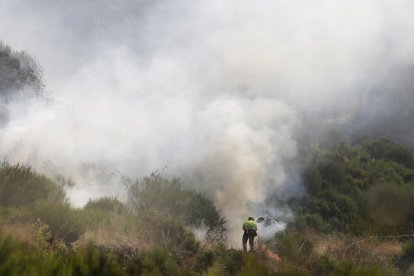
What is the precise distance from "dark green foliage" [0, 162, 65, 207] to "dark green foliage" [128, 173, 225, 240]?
3.50 meters

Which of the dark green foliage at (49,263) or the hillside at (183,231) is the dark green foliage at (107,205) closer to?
the hillside at (183,231)

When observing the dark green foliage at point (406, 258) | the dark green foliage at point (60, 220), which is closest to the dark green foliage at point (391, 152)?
the dark green foliage at point (406, 258)

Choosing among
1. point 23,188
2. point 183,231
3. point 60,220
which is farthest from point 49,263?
point 23,188

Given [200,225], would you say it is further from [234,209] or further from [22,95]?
[22,95]

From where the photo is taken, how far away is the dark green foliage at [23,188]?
12.4m

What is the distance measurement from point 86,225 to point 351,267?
6577 mm

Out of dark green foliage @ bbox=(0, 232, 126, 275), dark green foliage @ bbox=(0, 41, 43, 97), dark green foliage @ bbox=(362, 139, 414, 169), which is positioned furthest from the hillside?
dark green foliage @ bbox=(0, 41, 43, 97)

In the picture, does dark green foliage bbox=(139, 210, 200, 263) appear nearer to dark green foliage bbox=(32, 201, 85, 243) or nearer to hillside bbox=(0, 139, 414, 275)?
hillside bbox=(0, 139, 414, 275)

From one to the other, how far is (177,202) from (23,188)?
6.91 m

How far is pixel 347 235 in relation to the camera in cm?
1997

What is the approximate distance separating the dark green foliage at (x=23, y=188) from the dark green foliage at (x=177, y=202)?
3.50 meters

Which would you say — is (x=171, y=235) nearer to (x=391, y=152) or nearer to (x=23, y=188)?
(x=23, y=188)

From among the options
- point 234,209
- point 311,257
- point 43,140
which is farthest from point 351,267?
point 43,140

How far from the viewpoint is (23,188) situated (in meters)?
13.0
